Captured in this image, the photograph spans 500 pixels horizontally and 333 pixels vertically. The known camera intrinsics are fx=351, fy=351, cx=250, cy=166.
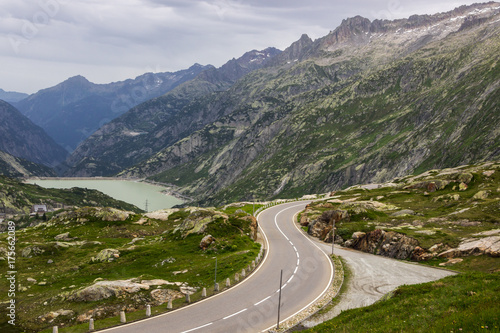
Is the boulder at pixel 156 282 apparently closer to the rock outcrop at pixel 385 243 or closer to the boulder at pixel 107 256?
the boulder at pixel 107 256

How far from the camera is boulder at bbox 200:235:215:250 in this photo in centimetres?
5271

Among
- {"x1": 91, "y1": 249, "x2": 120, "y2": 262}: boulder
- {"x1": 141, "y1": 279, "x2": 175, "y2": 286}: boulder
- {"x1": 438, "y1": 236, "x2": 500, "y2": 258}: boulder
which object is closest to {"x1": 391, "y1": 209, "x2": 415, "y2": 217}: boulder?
{"x1": 438, "y1": 236, "x2": 500, "y2": 258}: boulder

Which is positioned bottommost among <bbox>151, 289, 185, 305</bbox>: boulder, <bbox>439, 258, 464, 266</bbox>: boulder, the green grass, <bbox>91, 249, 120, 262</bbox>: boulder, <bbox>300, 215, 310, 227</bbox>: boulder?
<bbox>300, 215, 310, 227</bbox>: boulder

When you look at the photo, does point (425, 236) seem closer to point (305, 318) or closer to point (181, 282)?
point (305, 318)

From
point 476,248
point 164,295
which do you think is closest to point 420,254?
point 476,248

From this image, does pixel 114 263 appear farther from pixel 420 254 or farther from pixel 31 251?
pixel 420 254

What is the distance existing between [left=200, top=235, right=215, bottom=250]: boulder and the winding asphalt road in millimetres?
8950

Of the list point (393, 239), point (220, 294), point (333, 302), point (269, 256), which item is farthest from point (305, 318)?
point (393, 239)

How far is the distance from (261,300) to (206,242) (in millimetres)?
21142

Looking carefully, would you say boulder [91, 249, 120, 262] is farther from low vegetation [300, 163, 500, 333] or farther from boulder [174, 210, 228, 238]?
low vegetation [300, 163, 500, 333]

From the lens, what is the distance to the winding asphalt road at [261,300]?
28141 mm

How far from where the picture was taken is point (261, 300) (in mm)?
33438

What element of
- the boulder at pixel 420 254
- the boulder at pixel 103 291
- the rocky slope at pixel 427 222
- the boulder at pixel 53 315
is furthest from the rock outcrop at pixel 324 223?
the boulder at pixel 53 315

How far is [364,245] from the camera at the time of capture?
55.9m
